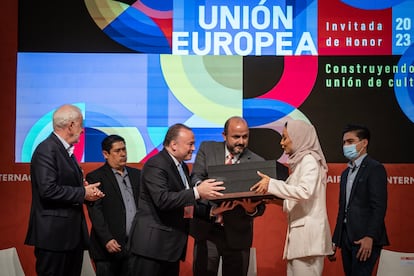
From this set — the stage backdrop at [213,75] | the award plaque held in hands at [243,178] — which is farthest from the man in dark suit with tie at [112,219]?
the award plaque held in hands at [243,178]

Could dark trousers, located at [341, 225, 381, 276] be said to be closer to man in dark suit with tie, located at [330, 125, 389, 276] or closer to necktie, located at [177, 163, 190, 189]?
man in dark suit with tie, located at [330, 125, 389, 276]

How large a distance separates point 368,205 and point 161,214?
163 cm

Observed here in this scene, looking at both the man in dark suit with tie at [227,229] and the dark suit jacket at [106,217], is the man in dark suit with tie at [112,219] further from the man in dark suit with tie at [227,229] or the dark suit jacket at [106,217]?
the man in dark suit with tie at [227,229]

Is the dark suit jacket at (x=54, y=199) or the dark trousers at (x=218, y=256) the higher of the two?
the dark suit jacket at (x=54, y=199)

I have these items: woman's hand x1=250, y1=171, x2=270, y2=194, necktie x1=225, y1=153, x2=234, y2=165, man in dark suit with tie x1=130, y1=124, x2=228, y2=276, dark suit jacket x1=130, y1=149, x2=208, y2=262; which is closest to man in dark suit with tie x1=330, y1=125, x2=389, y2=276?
necktie x1=225, y1=153, x2=234, y2=165

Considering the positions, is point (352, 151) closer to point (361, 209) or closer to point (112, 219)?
point (361, 209)

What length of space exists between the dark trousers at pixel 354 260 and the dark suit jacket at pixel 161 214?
4.40ft

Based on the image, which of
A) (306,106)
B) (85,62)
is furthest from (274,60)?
(85,62)

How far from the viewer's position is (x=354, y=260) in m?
4.49

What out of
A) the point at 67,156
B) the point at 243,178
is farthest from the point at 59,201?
the point at 243,178

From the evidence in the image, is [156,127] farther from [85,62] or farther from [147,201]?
[147,201]

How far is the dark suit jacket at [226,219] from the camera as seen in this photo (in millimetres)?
4379

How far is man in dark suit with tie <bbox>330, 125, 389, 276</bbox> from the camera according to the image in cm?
443

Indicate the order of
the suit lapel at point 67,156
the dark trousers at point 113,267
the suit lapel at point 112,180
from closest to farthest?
the suit lapel at point 67,156 → the dark trousers at point 113,267 → the suit lapel at point 112,180
